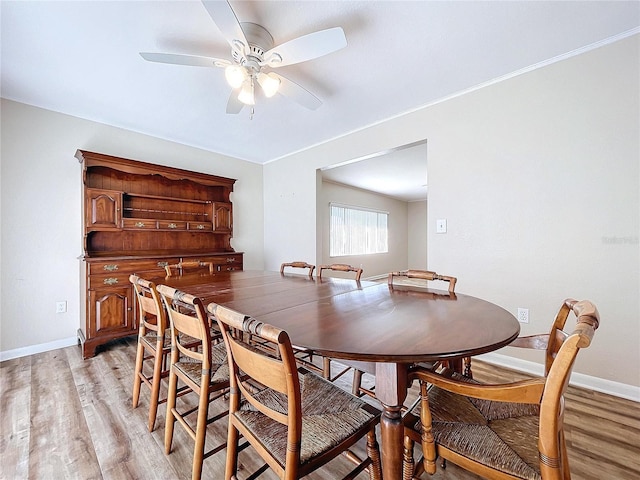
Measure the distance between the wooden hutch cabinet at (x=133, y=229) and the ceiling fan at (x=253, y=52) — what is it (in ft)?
6.05

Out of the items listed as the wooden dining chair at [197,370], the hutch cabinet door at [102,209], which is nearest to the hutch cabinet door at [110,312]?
the hutch cabinet door at [102,209]

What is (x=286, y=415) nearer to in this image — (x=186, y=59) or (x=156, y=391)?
(x=156, y=391)

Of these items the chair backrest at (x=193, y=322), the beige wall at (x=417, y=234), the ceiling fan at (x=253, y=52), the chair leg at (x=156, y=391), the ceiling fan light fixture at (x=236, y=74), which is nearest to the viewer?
the chair backrest at (x=193, y=322)

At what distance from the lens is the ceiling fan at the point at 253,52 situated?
4.65 ft

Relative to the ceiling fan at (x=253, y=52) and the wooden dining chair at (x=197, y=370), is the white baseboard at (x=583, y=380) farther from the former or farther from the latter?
the ceiling fan at (x=253, y=52)

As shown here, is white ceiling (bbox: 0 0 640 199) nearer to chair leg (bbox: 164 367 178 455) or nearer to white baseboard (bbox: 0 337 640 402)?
chair leg (bbox: 164 367 178 455)

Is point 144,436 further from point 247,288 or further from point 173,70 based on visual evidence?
point 173,70

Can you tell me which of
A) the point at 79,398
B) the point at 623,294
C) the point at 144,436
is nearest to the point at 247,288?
the point at 144,436

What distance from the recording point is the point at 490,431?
88 centimetres

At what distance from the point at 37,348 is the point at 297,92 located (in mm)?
3449

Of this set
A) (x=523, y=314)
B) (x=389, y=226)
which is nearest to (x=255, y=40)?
(x=523, y=314)

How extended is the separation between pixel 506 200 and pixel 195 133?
3531 mm

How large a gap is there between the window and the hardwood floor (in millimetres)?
4432

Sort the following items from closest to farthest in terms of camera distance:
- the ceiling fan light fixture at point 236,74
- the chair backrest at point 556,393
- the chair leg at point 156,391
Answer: the chair backrest at point 556,393, the chair leg at point 156,391, the ceiling fan light fixture at point 236,74
